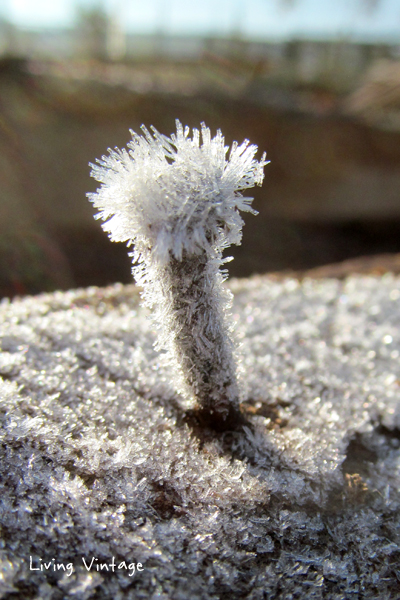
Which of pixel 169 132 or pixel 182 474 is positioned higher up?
pixel 169 132

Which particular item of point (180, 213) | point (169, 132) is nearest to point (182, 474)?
point (180, 213)

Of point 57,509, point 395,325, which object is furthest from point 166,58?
point 57,509

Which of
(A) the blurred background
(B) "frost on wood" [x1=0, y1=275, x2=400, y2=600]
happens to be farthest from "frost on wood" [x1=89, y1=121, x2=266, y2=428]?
(A) the blurred background

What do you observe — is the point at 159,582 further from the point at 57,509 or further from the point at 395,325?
the point at 395,325

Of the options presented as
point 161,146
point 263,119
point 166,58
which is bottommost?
point 161,146

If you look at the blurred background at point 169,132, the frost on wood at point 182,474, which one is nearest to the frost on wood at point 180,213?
the frost on wood at point 182,474

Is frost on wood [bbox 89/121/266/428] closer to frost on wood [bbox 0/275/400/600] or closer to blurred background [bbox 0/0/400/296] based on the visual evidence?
frost on wood [bbox 0/275/400/600]

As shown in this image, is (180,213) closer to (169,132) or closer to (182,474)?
(182,474)

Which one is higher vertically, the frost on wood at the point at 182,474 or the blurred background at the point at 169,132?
the blurred background at the point at 169,132

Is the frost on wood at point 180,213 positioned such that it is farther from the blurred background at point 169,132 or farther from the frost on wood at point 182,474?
the blurred background at point 169,132
